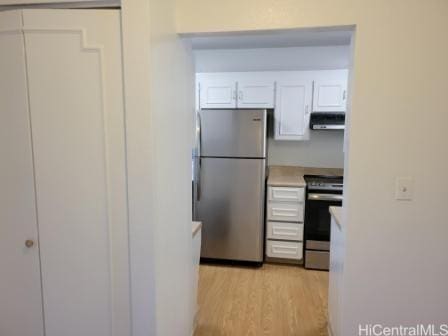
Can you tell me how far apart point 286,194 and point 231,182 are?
1.96ft

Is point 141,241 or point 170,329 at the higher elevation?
point 141,241

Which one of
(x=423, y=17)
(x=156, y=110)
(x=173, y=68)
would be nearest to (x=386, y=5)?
(x=423, y=17)

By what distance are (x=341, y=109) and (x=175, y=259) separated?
2.59 meters

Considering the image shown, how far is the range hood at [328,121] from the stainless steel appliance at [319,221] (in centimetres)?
62

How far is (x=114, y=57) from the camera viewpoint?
127 centimetres

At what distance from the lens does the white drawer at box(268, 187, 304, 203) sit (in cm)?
325

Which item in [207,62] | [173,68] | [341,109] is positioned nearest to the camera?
[173,68]

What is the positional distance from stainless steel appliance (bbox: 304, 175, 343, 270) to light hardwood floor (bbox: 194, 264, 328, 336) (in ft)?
0.47

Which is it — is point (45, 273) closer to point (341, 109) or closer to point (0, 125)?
point (0, 125)

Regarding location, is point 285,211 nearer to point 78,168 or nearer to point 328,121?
point 328,121

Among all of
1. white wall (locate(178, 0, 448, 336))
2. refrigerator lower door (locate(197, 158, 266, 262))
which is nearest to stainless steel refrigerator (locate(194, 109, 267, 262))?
refrigerator lower door (locate(197, 158, 266, 262))

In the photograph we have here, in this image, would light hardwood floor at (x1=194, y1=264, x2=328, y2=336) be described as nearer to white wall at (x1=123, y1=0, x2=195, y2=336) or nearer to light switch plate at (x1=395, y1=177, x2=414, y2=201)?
white wall at (x1=123, y1=0, x2=195, y2=336)

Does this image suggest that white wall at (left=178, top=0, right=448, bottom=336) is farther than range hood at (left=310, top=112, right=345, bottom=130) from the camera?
No

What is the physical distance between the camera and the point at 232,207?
3.29 metres
